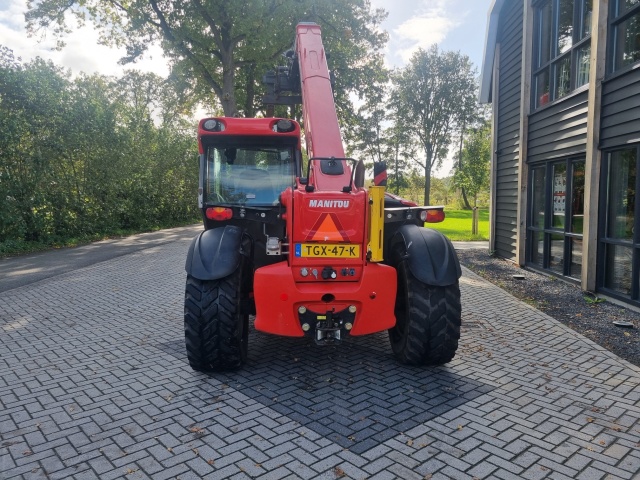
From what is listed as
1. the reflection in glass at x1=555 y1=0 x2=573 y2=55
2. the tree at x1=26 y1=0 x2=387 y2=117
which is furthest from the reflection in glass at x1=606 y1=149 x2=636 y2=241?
the tree at x1=26 y1=0 x2=387 y2=117

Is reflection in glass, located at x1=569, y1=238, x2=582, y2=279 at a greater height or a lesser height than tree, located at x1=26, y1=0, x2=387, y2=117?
lesser

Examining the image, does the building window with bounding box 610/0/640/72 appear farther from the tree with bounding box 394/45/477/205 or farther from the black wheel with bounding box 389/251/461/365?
the tree with bounding box 394/45/477/205

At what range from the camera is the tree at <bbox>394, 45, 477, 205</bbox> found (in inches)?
1740

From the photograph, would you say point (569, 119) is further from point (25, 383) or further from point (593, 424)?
point (25, 383)

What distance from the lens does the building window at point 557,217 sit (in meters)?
8.48

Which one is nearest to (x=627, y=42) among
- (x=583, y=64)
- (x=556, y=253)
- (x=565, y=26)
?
(x=583, y=64)

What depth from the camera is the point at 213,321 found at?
4.34 m

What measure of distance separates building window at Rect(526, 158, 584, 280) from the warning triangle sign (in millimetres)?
5840

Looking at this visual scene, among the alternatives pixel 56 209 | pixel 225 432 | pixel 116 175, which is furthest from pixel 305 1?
pixel 225 432

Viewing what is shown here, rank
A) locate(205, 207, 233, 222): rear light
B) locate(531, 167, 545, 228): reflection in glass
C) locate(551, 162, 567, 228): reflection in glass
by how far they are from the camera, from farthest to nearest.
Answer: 1. locate(531, 167, 545, 228): reflection in glass
2. locate(551, 162, 567, 228): reflection in glass
3. locate(205, 207, 233, 222): rear light

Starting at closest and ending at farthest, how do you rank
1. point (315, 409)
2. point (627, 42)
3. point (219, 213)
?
1. point (315, 409)
2. point (219, 213)
3. point (627, 42)

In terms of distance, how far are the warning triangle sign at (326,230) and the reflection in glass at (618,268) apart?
16.0 ft

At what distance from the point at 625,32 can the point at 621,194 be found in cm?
234

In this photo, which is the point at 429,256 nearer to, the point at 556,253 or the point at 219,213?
the point at 219,213
